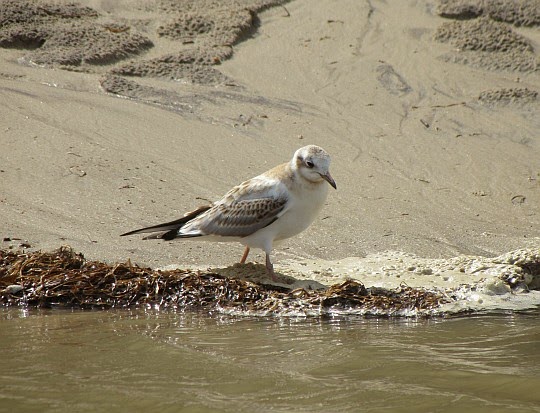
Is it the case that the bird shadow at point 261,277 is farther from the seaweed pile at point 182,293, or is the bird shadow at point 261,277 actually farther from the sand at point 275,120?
the sand at point 275,120

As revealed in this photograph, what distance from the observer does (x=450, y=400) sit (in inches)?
179

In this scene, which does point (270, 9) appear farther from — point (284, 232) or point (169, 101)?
point (284, 232)

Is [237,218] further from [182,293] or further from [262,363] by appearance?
[262,363]

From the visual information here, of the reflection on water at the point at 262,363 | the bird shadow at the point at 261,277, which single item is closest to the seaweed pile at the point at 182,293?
the bird shadow at the point at 261,277

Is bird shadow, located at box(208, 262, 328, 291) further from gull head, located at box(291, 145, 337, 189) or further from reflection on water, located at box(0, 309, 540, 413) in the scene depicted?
gull head, located at box(291, 145, 337, 189)

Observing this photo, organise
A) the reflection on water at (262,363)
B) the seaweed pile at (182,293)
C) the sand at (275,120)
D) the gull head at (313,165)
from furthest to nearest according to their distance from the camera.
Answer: the sand at (275,120) → the gull head at (313,165) → the seaweed pile at (182,293) → the reflection on water at (262,363)

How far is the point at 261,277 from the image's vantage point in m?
7.12

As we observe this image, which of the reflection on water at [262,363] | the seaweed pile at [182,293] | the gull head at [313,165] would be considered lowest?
the reflection on water at [262,363]

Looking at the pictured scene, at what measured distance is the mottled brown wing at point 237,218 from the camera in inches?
278

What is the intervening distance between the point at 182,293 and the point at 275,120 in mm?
4271

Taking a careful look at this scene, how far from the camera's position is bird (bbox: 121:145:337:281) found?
23.0 feet

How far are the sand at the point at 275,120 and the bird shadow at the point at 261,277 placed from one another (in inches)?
11.4

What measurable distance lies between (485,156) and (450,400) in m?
6.12

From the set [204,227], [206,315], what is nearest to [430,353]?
[206,315]
